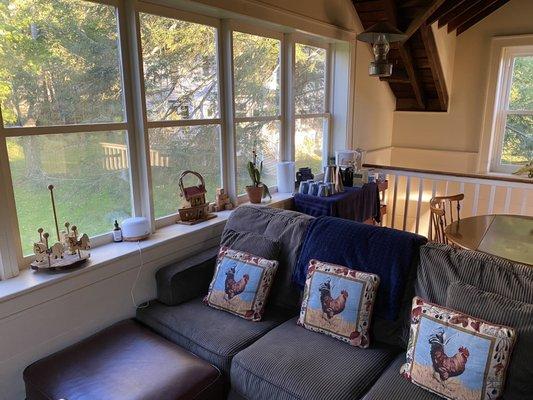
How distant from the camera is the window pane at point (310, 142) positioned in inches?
150

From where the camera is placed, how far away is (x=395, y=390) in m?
1.56

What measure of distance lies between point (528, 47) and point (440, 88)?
1076 mm

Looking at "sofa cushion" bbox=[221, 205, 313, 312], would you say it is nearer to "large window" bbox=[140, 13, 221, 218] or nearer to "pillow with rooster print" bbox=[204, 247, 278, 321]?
"pillow with rooster print" bbox=[204, 247, 278, 321]

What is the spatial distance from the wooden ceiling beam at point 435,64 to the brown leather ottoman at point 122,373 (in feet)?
12.2

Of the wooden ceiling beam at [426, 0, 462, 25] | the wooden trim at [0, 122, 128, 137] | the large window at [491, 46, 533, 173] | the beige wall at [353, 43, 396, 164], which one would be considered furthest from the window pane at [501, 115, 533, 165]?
the wooden trim at [0, 122, 128, 137]

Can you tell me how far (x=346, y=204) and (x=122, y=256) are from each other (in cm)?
183

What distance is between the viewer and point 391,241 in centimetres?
193

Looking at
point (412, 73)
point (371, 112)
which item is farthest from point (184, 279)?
point (412, 73)

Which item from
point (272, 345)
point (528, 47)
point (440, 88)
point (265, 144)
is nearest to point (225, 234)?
point (272, 345)

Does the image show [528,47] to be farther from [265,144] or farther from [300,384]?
[300,384]

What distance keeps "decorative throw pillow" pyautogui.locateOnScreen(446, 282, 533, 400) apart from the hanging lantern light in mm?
1753

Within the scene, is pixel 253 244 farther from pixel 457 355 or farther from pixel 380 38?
pixel 380 38

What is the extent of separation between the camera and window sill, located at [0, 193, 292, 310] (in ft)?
5.82

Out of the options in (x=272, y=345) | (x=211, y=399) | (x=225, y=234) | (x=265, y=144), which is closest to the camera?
(x=211, y=399)
